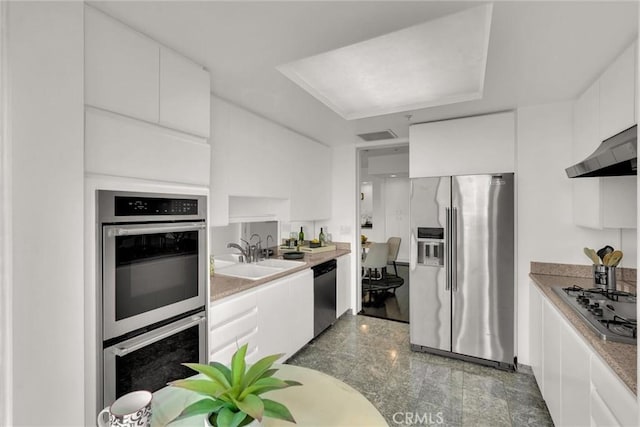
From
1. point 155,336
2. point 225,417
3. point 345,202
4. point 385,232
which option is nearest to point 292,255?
point 345,202

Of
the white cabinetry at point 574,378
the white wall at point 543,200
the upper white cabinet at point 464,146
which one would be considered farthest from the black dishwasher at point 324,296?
the white cabinetry at point 574,378

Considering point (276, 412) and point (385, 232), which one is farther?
point (385, 232)

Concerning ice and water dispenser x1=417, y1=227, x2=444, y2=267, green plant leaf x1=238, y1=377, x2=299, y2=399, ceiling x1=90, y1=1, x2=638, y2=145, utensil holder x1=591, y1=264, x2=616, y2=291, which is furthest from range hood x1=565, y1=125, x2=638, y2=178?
green plant leaf x1=238, y1=377, x2=299, y2=399

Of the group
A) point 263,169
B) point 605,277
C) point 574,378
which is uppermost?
point 263,169

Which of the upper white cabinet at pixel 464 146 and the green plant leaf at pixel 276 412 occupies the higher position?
the upper white cabinet at pixel 464 146

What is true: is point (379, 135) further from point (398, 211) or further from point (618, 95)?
point (398, 211)

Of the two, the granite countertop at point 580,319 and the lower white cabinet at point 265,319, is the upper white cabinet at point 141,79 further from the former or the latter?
the granite countertop at point 580,319

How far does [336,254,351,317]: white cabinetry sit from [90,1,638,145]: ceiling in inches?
90.4

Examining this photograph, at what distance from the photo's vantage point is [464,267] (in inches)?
115

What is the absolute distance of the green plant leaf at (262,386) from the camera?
2.73 feet

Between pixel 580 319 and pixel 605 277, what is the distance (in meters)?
0.76

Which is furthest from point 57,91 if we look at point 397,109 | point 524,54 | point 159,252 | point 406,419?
point 406,419

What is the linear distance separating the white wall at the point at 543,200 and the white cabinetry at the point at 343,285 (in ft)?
6.17

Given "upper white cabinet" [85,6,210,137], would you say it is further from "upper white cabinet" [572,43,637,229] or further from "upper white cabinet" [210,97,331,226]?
"upper white cabinet" [572,43,637,229]
